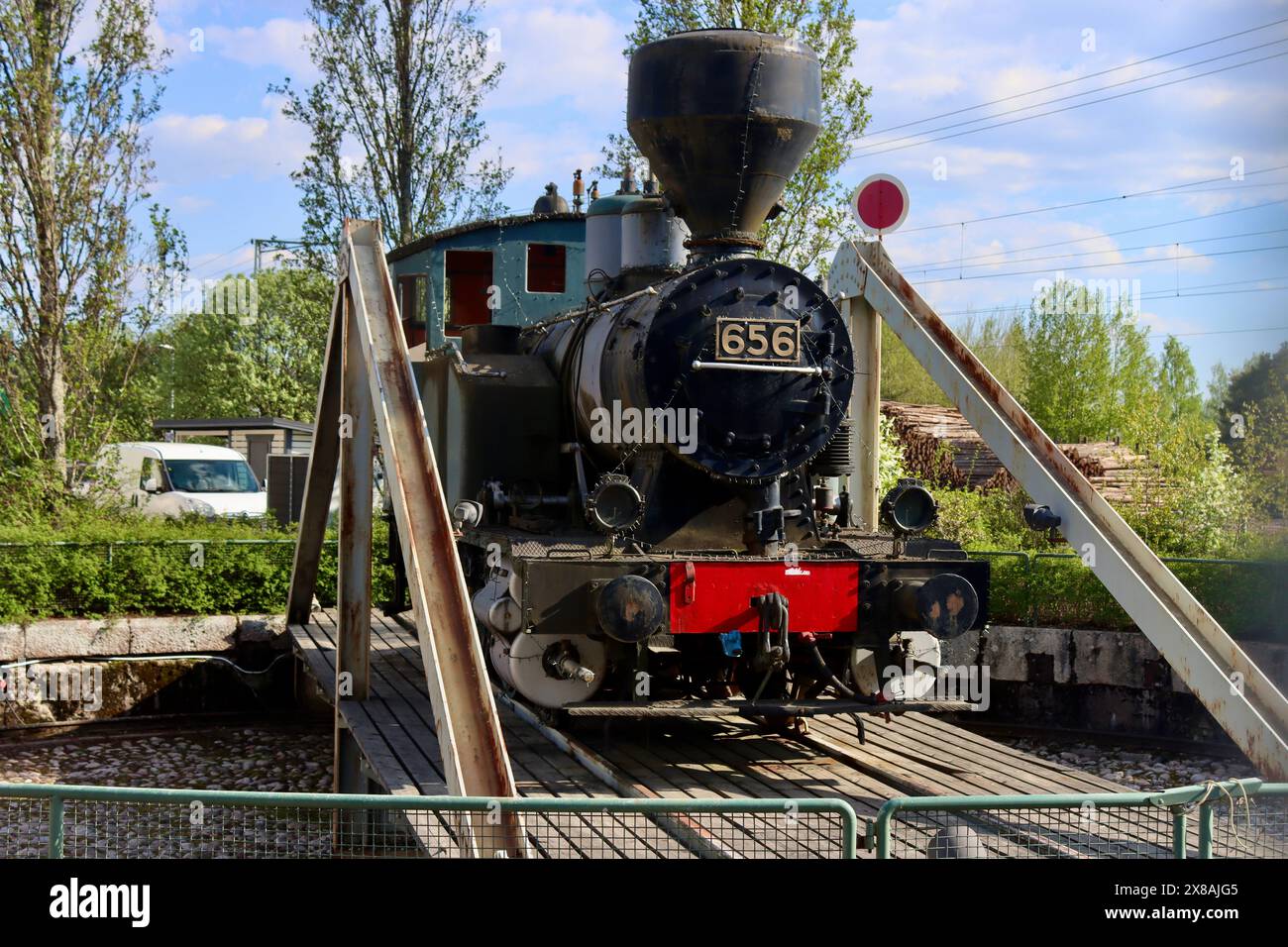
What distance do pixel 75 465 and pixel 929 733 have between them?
10.2 metres

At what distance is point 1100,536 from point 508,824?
3956mm

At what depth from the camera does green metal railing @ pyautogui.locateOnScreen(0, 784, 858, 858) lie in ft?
12.1

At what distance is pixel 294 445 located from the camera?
28969 millimetres

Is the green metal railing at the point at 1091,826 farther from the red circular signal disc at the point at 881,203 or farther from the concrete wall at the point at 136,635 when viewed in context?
the concrete wall at the point at 136,635

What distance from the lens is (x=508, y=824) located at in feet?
14.4

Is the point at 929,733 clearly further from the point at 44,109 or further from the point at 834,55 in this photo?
the point at 44,109

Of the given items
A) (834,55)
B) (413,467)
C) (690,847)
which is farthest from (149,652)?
(834,55)

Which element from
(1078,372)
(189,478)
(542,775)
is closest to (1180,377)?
(1078,372)

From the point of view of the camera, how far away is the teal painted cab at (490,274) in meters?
10.4

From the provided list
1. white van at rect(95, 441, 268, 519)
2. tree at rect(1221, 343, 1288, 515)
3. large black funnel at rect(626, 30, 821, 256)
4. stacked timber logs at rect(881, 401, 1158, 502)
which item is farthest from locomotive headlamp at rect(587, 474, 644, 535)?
white van at rect(95, 441, 268, 519)

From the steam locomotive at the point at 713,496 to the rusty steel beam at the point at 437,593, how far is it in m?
0.84

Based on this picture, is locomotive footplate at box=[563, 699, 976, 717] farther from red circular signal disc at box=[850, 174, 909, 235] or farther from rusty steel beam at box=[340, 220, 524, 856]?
red circular signal disc at box=[850, 174, 909, 235]

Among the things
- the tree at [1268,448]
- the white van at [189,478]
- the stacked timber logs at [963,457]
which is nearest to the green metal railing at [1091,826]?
the tree at [1268,448]
